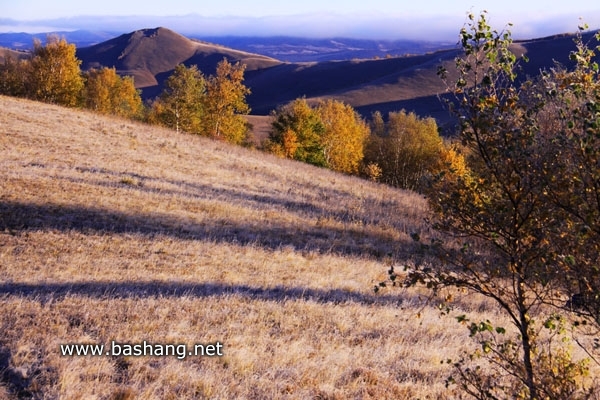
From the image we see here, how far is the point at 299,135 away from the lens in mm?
56719

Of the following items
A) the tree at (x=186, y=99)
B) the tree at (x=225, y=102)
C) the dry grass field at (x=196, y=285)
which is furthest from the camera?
the tree at (x=186, y=99)

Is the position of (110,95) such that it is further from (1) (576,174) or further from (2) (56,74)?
(1) (576,174)

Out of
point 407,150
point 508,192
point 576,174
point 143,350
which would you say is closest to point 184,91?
point 407,150

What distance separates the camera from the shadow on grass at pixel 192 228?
1536 centimetres

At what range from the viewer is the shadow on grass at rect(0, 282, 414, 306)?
9.94 meters

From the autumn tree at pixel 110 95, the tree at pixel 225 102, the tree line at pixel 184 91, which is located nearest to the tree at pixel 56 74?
the tree line at pixel 184 91

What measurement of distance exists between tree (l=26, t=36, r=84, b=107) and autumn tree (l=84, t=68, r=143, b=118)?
8.19m

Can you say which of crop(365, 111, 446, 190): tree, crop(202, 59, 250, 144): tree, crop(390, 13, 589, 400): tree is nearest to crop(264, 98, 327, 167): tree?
crop(202, 59, 250, 144): tree

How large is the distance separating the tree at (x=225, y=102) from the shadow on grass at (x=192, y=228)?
115ft

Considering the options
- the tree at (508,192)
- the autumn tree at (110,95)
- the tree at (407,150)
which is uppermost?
the tree at (508,192)

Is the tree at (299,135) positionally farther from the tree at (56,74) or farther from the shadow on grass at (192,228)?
the shadow on grass at (192,228)

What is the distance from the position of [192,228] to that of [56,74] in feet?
154

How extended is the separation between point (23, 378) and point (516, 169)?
6.08 meters

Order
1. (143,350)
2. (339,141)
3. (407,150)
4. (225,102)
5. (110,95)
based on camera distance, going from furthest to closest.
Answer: (110,95) → (407,150) → (339,141) → (225,102) → (143,350)
